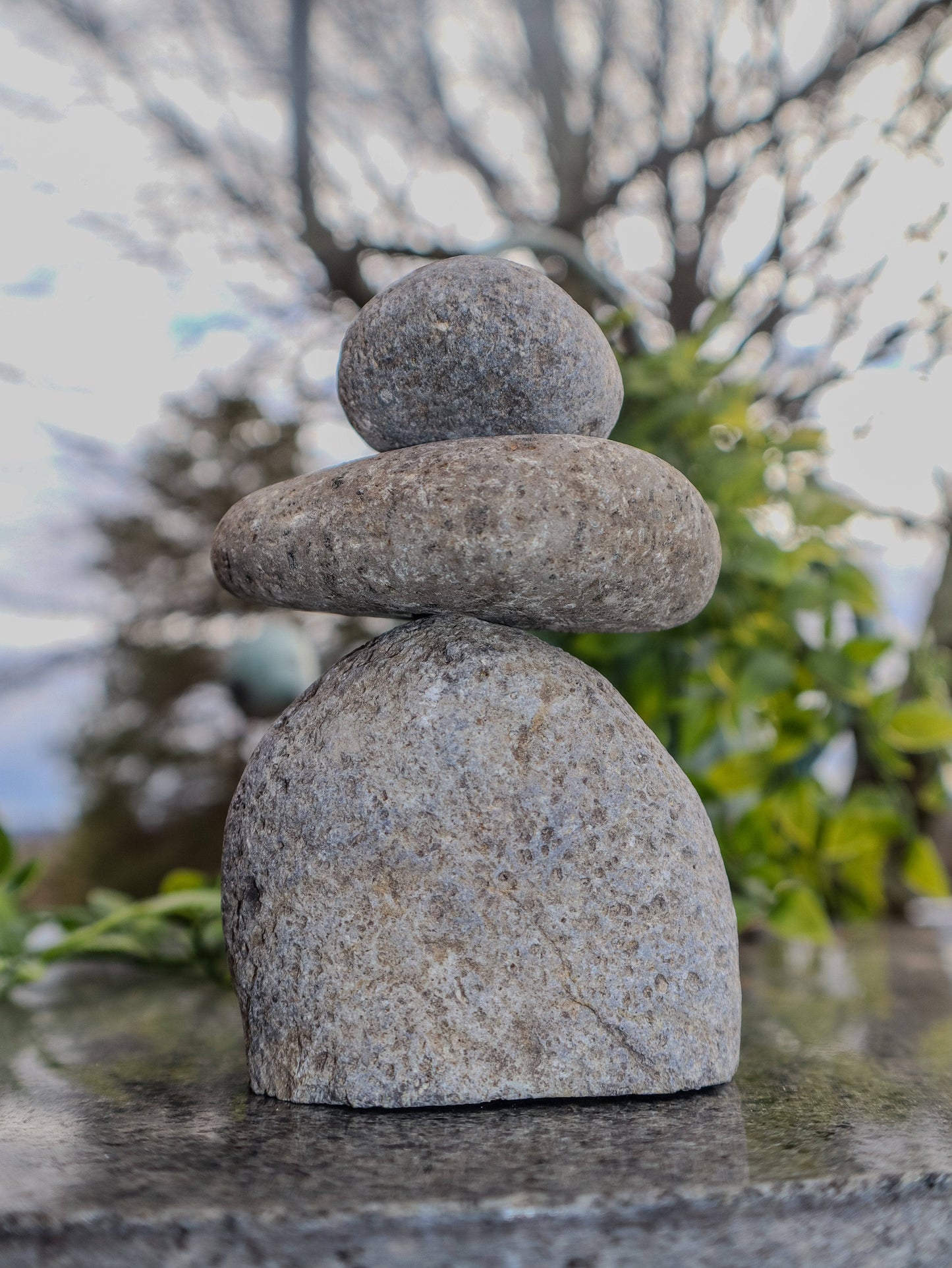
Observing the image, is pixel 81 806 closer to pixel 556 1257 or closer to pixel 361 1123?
pixel 361 1123

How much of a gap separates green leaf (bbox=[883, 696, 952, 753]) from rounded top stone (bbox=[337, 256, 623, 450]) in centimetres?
74

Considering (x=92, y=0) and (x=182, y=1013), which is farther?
(x=92, y=0)

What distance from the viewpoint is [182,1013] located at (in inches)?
44.2

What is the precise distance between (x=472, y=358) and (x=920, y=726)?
0.86 metres

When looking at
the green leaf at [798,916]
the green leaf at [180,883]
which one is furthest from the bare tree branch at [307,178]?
the green leaf at [798,916]

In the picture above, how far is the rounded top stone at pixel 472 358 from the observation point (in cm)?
79

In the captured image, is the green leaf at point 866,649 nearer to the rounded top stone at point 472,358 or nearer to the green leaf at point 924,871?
the green leaf at point 924,871

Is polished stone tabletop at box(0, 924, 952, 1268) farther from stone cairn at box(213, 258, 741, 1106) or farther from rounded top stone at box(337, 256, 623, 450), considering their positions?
rounded top stone at box(337, 256, 623, 450)

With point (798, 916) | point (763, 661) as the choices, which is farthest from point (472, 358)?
point (798, 916)

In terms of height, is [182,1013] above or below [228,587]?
below

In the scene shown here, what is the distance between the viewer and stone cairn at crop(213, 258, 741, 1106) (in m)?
0.74

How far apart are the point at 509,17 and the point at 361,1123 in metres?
2.45

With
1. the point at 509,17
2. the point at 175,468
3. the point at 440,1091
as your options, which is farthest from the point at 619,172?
the point at 440,1091

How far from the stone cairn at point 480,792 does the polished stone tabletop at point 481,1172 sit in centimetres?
4
